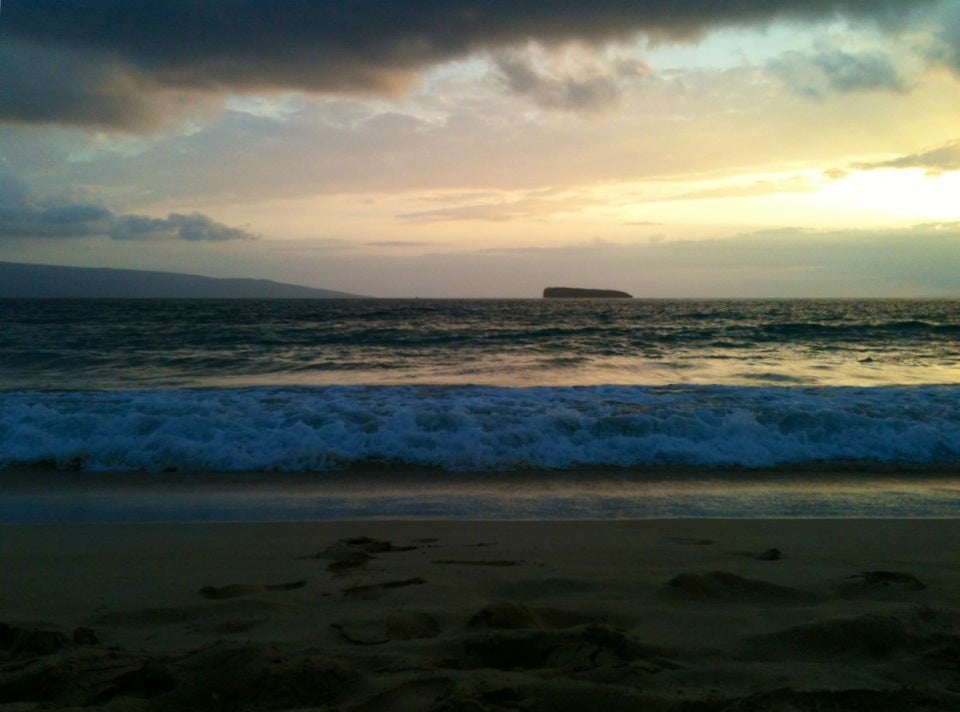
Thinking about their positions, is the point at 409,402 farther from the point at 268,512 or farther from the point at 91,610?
the point at 91,610

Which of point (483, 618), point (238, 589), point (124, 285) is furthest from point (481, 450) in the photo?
point (124, 285)

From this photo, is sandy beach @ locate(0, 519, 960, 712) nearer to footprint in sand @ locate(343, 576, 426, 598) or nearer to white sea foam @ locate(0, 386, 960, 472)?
footprint in sand @ locate(343, 576, 426, 598)

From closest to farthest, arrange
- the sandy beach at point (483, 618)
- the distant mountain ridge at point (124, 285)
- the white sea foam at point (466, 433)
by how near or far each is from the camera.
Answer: the sandy beach at point (483, 618) → the white sea foam at point (466, 433) → the distant mountain ridge at point (124, 285)

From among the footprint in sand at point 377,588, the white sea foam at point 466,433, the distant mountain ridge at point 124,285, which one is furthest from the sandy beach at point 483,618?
the distant mountain ridge at point 124,285

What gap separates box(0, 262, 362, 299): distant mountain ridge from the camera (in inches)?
6206

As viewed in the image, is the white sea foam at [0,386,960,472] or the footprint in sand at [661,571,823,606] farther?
the white sea foam at [0,386,960,472]

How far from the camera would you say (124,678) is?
2.69 metres

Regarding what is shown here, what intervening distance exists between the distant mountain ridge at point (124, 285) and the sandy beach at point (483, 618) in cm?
15636

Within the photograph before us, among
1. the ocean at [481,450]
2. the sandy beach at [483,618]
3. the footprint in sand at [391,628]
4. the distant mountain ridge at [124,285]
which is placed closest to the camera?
the sandy beach at [483,618]

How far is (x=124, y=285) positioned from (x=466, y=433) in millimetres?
180022

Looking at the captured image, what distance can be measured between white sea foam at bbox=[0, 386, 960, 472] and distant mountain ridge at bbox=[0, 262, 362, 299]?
15080 centimetres

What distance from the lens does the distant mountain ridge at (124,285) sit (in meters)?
158

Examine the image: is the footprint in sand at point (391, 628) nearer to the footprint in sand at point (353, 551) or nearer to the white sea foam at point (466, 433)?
the footprint in sand at point (353, 551)

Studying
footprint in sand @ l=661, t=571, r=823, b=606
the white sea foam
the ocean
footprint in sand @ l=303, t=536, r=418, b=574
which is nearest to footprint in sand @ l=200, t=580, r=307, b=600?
footprint in sand @ l=303, t=536, r=418, b=574
